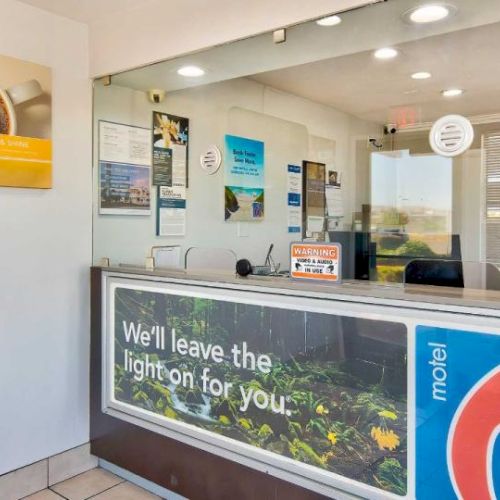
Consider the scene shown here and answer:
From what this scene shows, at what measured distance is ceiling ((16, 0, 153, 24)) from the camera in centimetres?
242

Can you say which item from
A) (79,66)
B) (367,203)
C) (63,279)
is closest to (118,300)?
(63,279)

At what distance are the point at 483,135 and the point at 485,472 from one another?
144 cm

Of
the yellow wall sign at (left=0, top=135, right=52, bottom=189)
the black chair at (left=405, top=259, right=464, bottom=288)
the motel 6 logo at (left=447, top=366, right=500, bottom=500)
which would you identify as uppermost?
the yellow wall sign at (left=0, top=135, right=52, bottom=189)

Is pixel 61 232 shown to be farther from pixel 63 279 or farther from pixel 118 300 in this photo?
pixel 118 300

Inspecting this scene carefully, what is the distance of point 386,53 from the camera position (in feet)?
8.04

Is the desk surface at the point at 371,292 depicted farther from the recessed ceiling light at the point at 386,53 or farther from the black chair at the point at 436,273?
the recessed ceiling light at the point at 386,53

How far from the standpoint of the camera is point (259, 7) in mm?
2041

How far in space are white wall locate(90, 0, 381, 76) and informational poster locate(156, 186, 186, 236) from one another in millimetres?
704

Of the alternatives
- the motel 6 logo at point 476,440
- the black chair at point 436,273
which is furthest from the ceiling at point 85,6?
the motel 6 logo at point 476,440

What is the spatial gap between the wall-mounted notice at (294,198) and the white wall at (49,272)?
1099 millimetres

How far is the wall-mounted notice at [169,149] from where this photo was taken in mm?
2854

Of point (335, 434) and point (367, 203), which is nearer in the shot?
point (335, 434)

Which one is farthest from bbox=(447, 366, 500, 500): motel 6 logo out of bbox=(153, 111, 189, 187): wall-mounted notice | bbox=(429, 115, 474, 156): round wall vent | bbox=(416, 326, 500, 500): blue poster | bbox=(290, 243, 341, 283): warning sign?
bbox=(153, 111, 189, 187): wall-mounted notice

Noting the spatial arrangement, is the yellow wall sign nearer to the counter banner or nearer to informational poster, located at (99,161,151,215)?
informational poster, located at (99,161,151,215)
